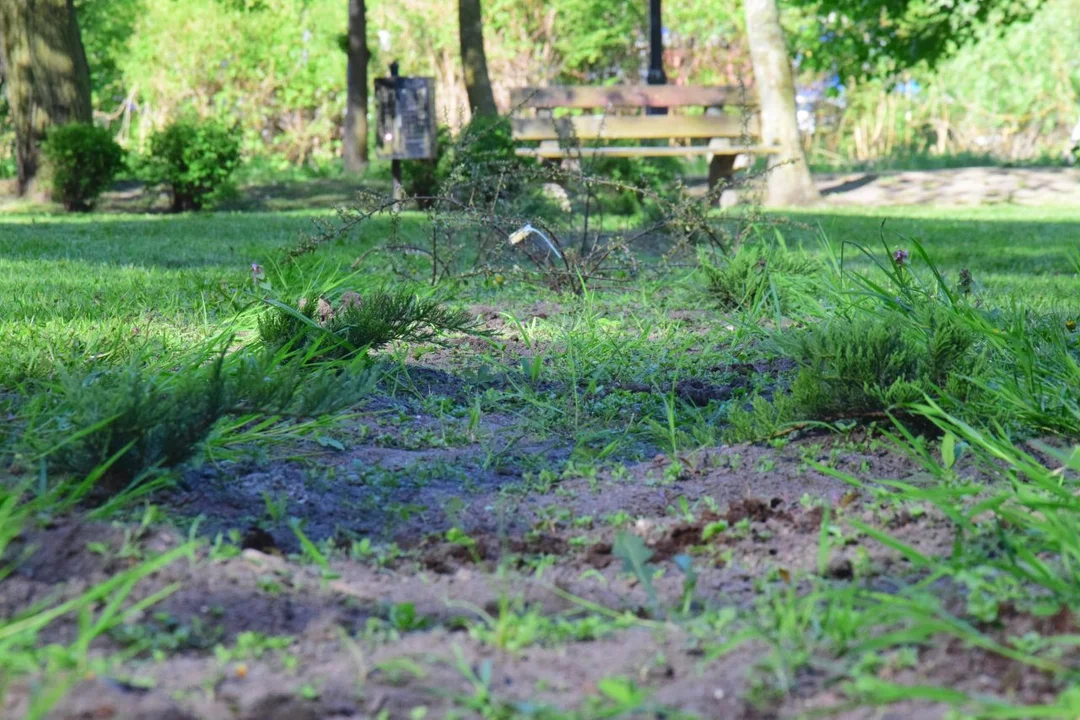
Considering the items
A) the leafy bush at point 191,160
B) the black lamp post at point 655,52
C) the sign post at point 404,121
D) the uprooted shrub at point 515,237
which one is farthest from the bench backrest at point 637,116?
the uprooted shrub at point 515,237

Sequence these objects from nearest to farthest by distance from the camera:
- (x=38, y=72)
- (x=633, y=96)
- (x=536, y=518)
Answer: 1. (x=536, y=518)
2. (x=38, y=72)
3. (x=633, y=96)

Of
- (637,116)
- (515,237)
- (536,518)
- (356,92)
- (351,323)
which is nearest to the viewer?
(536,518)

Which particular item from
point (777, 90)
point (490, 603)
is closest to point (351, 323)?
point (490, 603)

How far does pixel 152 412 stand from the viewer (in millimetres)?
2090

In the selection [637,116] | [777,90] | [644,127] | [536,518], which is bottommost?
[536,518]

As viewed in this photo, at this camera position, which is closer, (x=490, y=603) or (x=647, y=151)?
(x=490, y=603)

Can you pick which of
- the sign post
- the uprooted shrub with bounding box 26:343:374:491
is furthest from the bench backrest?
the uprooted shrub with bounding box 26:343:374:491

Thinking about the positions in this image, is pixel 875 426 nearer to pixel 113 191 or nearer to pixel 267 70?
pixel 113 191

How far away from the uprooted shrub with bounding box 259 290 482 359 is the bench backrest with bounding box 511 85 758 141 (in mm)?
7360

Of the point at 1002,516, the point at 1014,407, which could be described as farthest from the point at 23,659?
the point at 1014,407

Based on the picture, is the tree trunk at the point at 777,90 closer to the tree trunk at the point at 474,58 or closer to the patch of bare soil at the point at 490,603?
the tree trunk at the point at 474,58

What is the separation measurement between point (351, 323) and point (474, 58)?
34.8ft

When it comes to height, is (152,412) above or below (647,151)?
below

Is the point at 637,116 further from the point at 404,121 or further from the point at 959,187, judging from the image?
the point at 959,187
